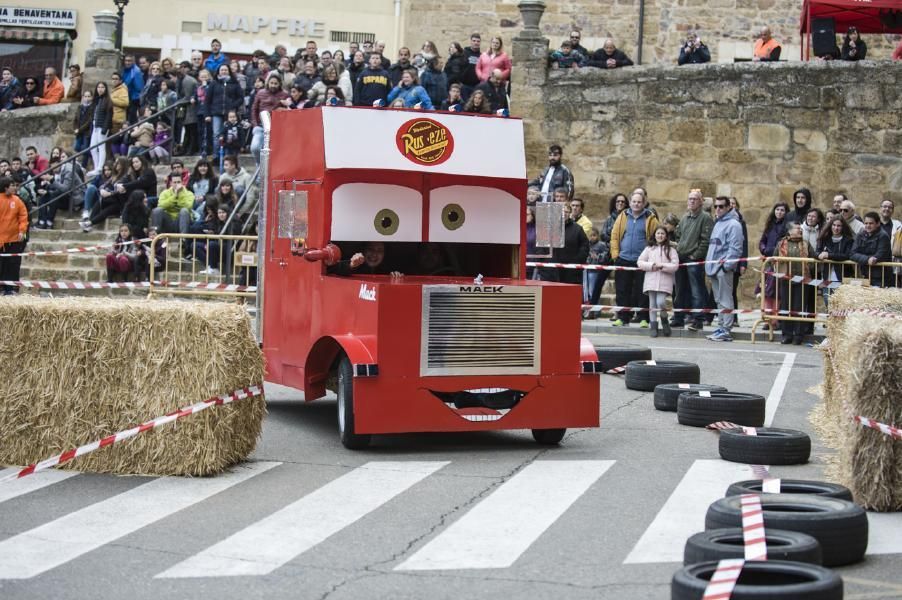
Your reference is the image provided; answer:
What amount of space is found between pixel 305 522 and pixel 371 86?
19467 mm

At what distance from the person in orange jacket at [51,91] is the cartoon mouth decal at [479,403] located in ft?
80.9

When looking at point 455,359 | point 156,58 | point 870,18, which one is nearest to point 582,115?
point 870,18

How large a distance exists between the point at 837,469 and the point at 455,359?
2.99 meters

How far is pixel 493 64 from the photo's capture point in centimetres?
2858

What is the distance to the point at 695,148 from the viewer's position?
1096 inches

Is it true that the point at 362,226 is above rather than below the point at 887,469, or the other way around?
above

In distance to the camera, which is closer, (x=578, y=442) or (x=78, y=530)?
(x=78, y=530)

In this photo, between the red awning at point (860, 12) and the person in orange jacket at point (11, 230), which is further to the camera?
the red awning at point (860, 12)

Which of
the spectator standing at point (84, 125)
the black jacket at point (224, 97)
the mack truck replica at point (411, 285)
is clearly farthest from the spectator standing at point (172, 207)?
the mack truck replica at point (411, 285)

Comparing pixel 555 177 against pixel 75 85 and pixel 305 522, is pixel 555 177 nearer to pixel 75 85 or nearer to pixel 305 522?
pixel 75 85

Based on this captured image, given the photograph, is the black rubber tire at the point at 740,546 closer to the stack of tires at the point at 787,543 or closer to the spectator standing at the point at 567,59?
the stack of tires at the point at 787,543

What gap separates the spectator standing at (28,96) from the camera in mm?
34156

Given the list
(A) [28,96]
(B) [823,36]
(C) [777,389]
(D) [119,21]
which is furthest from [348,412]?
(A) [28,96]

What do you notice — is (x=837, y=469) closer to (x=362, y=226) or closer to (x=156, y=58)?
(x=362, y=226)
